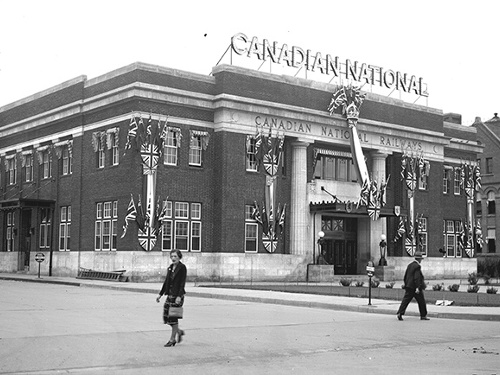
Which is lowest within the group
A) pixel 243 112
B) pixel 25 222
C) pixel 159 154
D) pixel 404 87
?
pixel 25 222

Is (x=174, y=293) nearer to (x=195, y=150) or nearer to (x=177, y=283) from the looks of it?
(x=177, y=283)

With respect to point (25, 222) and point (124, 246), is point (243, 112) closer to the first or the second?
point (124, 246)

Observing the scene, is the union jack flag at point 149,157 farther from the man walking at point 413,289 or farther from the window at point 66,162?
the man walking at point 413,289

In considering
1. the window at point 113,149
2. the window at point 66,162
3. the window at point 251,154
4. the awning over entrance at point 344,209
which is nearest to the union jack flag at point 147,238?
the window at point 113,149

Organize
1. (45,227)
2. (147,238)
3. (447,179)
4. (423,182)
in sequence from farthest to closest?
(447,179), (423,182), (45,227), (147,238)

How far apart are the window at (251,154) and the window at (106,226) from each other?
780 cm

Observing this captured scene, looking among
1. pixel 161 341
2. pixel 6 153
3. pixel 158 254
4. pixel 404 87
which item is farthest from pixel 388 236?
pixel 161 341

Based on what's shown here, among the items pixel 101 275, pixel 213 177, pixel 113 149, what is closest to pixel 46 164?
pixel 113 149

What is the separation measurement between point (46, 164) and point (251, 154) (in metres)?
14.4

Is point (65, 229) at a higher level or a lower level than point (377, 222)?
lower

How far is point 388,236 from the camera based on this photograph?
51.3 metres

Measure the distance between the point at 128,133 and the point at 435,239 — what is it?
80.7ft

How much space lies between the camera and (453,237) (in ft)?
185

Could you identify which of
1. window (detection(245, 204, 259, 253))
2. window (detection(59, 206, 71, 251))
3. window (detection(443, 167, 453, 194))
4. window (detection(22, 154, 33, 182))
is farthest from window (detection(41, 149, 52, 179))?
window (detection(443, 167, 453, 194))
